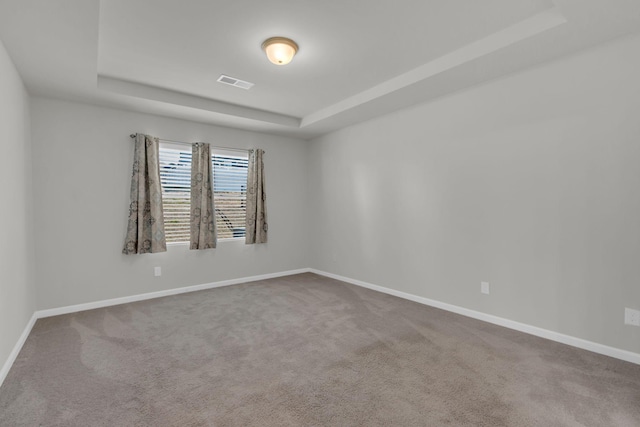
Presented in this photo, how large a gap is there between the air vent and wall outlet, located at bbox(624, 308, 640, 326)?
165 inches

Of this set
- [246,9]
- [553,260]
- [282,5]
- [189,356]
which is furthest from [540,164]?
[189,356]

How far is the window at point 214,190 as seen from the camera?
458 cm

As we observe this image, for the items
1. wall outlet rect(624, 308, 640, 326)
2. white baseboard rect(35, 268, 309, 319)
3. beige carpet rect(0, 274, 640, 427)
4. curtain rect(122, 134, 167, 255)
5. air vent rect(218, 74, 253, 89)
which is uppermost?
air vent rect(218, 74, 253, 89)

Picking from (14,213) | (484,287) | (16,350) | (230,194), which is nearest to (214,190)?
(230,194)

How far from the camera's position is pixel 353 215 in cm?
512

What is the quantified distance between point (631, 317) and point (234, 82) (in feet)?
14.3

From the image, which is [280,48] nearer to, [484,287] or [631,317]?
[484,287]

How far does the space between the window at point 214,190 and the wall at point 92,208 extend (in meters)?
0.20

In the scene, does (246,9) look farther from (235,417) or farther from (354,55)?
(235,417)

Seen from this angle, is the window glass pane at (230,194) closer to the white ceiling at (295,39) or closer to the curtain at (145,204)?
the curtain at (145,204)

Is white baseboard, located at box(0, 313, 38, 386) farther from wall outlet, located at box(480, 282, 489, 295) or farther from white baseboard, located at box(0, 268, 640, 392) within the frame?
wall outlet, located at box(480, 282, 489, 295)

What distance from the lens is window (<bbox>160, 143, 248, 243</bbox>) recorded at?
15.0 ft

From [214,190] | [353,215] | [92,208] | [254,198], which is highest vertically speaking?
[214,190]

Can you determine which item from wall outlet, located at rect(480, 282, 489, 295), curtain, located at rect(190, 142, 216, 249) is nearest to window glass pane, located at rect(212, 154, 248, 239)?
curtain, located at rect(190, 142, 216, 249)
